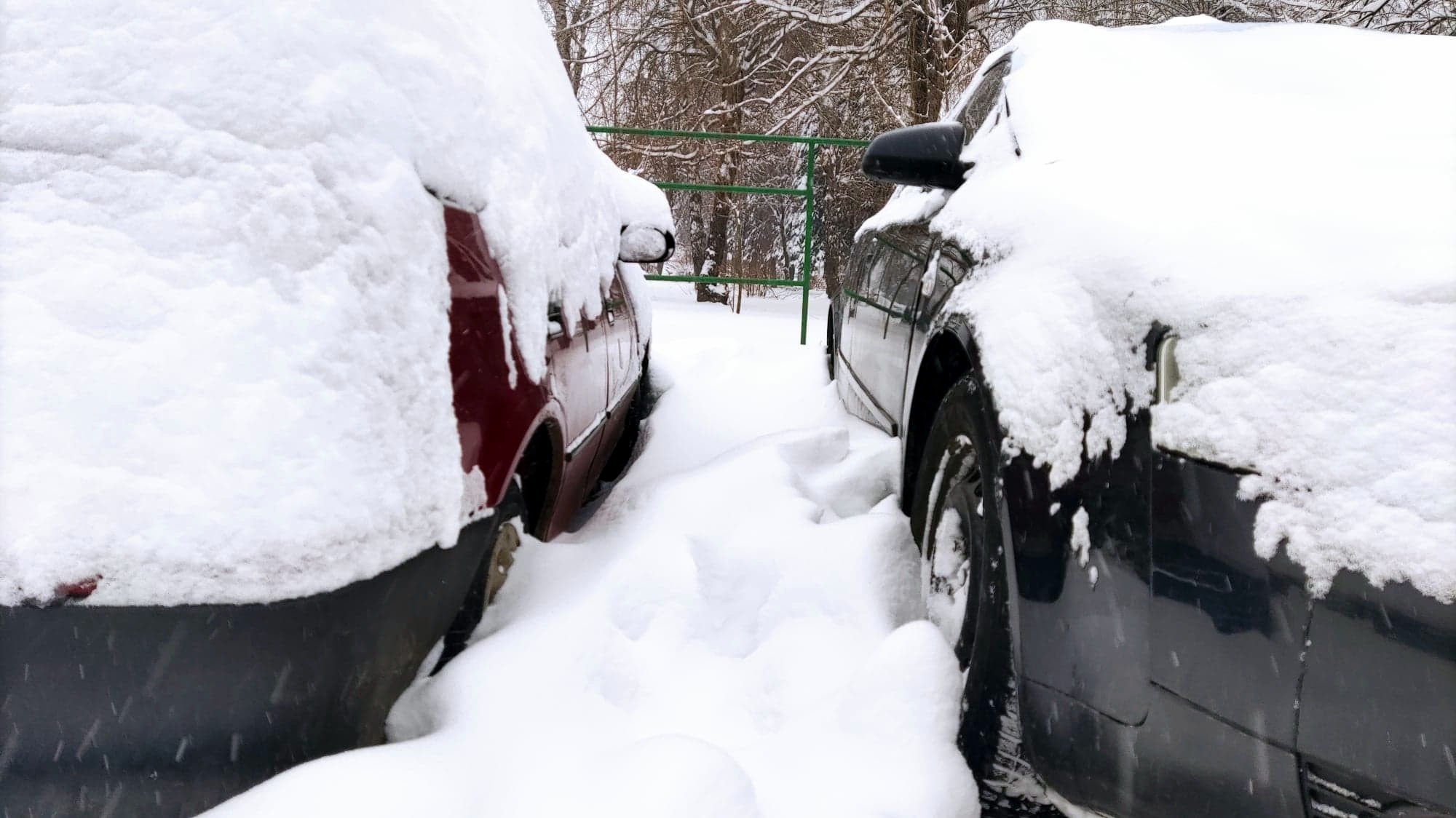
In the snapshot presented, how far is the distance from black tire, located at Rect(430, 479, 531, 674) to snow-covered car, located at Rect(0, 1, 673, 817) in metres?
0.18

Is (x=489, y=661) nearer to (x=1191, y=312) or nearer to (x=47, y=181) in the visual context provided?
(x=47, y=181)

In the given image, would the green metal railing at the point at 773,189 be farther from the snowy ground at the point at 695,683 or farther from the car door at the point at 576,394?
the snowy ground at the point at 695,683

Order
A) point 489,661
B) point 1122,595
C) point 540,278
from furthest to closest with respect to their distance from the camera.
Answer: point 540,278 → point 489,661 → point 1122,595

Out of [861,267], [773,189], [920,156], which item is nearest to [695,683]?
[920,156]

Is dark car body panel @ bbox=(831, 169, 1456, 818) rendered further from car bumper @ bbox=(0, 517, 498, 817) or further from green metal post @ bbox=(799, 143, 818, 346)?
green metal post @ bbox=(799, 143, 818, 346)

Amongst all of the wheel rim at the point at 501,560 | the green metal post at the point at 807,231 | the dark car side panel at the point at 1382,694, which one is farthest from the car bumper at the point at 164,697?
the green metal post at the point at 807,231

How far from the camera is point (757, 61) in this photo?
50.9 ft

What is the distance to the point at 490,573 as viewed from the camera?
6.54 ft

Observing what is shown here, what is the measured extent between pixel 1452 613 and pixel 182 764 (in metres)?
1.61

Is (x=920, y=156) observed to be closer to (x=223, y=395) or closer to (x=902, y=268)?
(x=902, y=268)

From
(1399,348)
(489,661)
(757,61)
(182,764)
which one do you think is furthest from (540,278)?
(757,61)

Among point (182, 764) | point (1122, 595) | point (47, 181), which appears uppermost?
point (47, 181)

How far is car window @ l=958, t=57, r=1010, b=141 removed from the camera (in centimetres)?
284

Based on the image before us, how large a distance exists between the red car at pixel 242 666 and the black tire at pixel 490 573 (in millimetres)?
36
